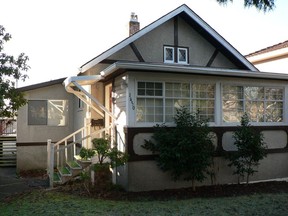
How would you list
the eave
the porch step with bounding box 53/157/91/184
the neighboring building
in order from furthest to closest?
the neighboring building
the porch step with bounding box 53/157/91/184
the eave

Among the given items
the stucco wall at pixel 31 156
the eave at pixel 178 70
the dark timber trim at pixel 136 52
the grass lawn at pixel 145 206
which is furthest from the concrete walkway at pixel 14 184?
the dark timber trim at pixel 136 52

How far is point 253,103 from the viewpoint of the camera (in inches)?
394

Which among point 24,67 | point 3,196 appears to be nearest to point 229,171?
point 3,196

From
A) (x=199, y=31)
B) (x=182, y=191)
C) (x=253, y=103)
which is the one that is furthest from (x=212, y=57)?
(x=182, y=191)

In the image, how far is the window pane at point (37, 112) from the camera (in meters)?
13.5

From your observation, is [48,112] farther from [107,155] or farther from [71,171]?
[107,155]

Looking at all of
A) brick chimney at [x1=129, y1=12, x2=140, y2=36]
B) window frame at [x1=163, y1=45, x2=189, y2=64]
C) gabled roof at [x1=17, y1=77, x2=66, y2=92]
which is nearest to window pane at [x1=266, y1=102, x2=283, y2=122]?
window frame at [x1=163, y1=45, x2=189, y2=64]

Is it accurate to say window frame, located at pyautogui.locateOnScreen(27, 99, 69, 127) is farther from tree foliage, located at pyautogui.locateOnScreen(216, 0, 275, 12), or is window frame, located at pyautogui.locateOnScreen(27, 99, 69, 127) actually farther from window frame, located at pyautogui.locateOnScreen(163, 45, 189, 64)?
tree foliage, located at pyautogui.locateOnScreen(216, 0, 275, 12)

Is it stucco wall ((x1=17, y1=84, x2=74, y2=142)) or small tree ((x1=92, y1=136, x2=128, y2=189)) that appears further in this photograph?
stucco wall ((x1=17, y1=84, x2=74, y2=142))

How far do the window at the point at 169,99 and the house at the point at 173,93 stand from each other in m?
0.03

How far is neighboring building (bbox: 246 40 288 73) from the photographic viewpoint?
Answer: 44.1 feet

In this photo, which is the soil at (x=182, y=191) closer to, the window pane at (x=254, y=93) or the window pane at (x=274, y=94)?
the window pane at (x=254, y=93)

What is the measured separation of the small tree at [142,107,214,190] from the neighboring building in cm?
707

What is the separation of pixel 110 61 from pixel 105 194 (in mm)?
4789
